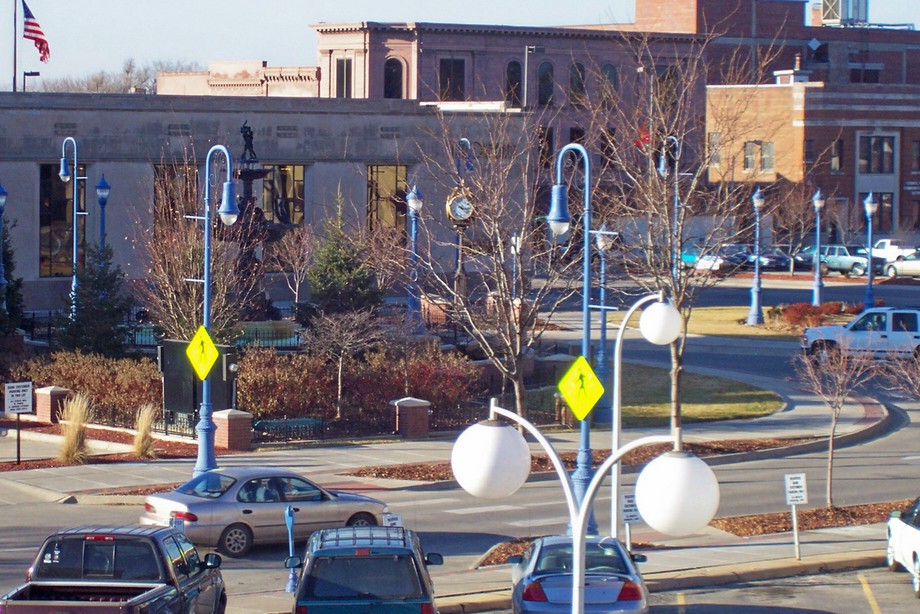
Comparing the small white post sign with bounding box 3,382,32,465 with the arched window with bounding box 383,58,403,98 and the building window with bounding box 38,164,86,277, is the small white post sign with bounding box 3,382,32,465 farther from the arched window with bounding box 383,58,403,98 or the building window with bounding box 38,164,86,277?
the arched window with bounding box 383,58,403,98

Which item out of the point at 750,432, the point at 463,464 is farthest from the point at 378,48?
the point at 463,464

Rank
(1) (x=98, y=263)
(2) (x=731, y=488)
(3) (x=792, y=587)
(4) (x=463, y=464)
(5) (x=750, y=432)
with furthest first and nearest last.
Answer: (1) (x=98, y=263), (5) (x=750, y=432), (2) (x=731, y=488), (3) (x=792, y=587), (4) (x=463, y=464)

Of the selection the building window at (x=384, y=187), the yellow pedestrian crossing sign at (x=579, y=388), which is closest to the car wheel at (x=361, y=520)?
the yellow pedestrian crossing sign at (x=579, y=388)

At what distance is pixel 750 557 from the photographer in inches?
697

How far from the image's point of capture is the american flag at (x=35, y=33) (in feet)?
177

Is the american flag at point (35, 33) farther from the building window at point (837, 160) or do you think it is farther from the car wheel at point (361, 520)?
the building window at point (837, 160)

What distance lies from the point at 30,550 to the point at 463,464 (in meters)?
11.7

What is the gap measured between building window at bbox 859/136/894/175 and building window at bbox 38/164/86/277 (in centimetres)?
5117

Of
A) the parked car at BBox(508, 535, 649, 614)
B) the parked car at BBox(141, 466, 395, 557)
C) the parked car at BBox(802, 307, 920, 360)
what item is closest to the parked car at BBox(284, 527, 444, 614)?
the parked car at BBox(508, 535, 649, 614)

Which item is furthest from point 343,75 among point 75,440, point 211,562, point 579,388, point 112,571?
point 112,571

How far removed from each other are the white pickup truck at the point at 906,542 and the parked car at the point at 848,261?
55820 mm

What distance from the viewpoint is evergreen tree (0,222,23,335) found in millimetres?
35312

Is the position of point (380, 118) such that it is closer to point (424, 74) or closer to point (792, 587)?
point (424, 74)

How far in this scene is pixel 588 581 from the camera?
1227 centimetres
